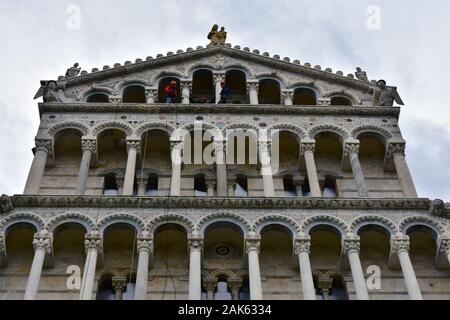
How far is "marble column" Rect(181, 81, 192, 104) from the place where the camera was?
2219 centimetres

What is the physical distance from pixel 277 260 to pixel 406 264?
2.64 m

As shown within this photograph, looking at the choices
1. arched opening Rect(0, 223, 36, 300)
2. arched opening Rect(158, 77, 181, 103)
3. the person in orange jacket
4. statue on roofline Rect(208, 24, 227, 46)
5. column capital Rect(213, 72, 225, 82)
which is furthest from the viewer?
statue on roofline Rect(208, 24, 227, 46)

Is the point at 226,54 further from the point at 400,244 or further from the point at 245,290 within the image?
the point at 400,244

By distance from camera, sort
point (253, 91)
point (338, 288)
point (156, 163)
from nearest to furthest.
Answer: point (338, 288)
point (156, 163)
point (253, 91)

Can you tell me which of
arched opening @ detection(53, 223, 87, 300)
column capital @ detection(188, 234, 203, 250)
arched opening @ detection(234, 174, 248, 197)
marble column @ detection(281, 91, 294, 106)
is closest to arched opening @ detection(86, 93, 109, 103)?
arched opening @ detection(234, 174, 248, 197)

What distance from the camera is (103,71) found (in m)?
23.0

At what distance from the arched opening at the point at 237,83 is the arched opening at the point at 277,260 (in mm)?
6197

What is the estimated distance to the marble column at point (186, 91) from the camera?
72.8 ft

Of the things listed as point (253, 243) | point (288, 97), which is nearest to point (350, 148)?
point (288, 97)

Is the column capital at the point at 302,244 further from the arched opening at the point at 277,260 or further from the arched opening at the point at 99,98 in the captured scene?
the arched opening at the point at 99,98

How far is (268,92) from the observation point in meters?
23.4

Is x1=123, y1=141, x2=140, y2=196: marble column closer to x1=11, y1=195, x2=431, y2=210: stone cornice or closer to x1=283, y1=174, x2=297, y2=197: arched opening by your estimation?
x1=11, y1=195, x2=431, y2=210: stone cornice

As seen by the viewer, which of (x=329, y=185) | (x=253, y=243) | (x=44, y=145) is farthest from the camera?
(x=329, y=185)

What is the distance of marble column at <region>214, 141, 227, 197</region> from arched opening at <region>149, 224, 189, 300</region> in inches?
59.4
